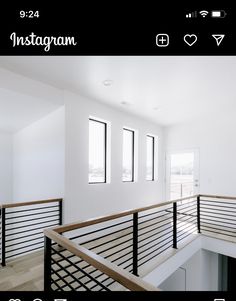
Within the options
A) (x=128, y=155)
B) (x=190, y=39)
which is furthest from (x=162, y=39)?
(x=128, y=155)

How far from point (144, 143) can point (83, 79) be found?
268 cm

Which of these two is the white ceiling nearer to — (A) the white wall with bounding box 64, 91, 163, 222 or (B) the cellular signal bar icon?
(A) the white wall with bounding box 64, 91, 163, 222

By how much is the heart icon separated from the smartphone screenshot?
16 mm

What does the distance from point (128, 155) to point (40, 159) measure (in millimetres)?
2051

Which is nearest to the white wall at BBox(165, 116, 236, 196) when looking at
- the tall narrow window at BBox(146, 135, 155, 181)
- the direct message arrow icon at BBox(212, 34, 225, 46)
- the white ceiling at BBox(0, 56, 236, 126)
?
the white ceiling at BBox(0, 56, 236, 126)

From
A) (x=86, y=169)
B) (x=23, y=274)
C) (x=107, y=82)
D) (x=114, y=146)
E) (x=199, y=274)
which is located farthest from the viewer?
(x=114, y=146)

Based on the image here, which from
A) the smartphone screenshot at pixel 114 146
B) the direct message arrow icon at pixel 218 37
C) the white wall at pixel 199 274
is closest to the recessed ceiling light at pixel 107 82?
the smartphone screenshot at pixel 114 146

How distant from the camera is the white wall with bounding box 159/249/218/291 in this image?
3.79 metres

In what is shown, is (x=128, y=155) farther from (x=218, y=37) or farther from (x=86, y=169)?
(x=218, y=37)

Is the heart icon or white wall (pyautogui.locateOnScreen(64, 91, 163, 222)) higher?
the heart icon

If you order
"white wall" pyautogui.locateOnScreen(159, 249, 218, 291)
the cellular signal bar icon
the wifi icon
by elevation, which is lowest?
"white wall" pyautogui.locateOnScreen(159, 249, 218, 291)

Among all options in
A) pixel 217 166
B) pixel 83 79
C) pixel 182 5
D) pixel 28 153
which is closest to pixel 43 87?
pixel 83 79

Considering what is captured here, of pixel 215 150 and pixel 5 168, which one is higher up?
pixel 215 150

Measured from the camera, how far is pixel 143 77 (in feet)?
8.86
